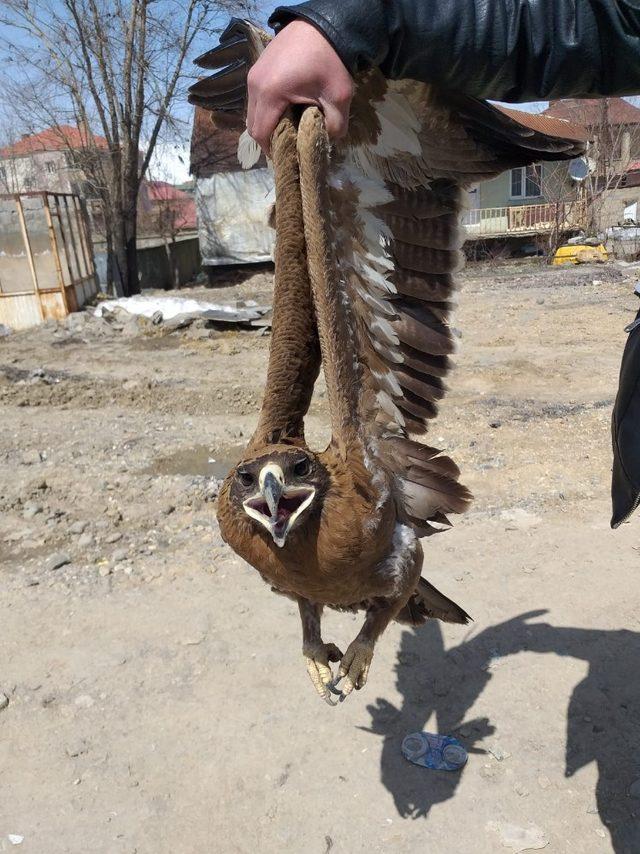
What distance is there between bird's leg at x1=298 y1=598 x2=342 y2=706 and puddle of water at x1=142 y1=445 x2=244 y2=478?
11.2ft

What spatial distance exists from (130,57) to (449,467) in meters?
17.9

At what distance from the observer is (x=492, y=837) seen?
272 centimetres

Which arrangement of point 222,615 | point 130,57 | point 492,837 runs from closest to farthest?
point 492,837 < point 222,615 < point 130,57

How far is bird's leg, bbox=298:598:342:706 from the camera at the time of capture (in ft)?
8.38

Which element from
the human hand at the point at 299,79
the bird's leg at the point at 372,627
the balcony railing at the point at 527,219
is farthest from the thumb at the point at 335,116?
the balcony railing at the point at 527,219

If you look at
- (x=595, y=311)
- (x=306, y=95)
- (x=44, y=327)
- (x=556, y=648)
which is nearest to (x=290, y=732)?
(x=556, y=648)

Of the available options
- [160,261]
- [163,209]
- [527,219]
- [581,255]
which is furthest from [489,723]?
[527,219]

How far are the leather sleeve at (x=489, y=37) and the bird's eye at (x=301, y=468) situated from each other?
1038 millimetres

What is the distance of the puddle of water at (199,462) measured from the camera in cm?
611

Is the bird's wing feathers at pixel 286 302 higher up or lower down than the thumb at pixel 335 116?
lower down

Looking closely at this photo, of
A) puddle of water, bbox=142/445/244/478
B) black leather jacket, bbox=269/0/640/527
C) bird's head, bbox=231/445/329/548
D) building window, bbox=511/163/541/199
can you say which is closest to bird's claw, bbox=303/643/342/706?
bird's head, bbox=231/445/329/548

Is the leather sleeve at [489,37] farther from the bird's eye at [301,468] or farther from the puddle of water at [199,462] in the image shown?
the puddle of water at [199,462]

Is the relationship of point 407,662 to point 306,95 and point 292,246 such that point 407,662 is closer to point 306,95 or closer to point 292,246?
point 292,246

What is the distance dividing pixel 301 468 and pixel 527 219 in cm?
2570
